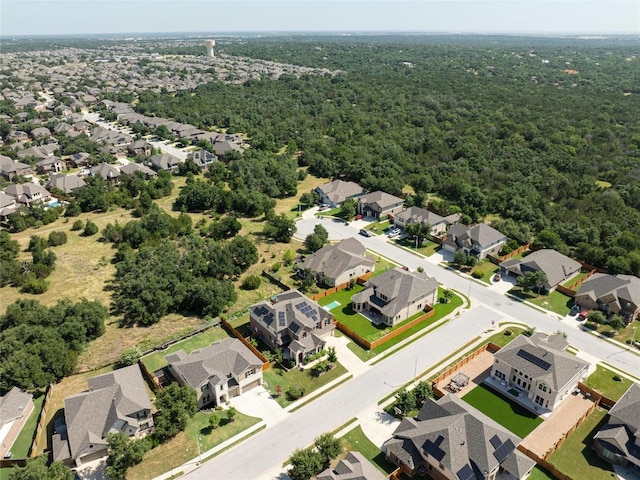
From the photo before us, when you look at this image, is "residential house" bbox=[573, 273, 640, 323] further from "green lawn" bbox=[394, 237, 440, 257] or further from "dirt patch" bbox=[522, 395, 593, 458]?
"green lawn" bbox=[394, 237, 440, 257]

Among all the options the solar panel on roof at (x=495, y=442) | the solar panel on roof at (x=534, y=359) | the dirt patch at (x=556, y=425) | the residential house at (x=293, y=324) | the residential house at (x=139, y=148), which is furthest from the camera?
the residential house at (x=139, y=148)

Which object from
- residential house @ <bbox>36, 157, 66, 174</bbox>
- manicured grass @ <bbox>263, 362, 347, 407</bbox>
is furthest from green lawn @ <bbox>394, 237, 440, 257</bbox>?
residential house @ <bbox>36, 157, 66, 174</bbox>

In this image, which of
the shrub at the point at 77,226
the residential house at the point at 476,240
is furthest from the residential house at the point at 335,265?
the shrub at the point at 77,226

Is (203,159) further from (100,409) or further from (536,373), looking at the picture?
(536,373)

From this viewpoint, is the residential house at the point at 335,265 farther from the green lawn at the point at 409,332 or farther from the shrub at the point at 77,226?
the shrub at the point at 77,226

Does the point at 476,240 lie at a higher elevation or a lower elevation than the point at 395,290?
higher

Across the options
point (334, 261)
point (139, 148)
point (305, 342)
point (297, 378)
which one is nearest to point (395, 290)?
point (334, 261)

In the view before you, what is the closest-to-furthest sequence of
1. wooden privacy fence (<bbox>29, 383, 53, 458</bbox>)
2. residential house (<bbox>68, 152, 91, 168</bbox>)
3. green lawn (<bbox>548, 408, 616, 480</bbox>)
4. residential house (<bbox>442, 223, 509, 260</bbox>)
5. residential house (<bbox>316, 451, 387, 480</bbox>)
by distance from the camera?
1. residential house (<bbox>316, 451, 387, 480</bbox>)
2. green lawn (<bbox>548, 408, 616, 480</bbox>)
3. wooden privacy fence (<bbox>29, 383, 53, 458</bbox>)
4. residential house (<bbox>442, 223, 509, 260</bbox>)
5. residential house (<bbox>68, 152, 91, 168</bbox>)
